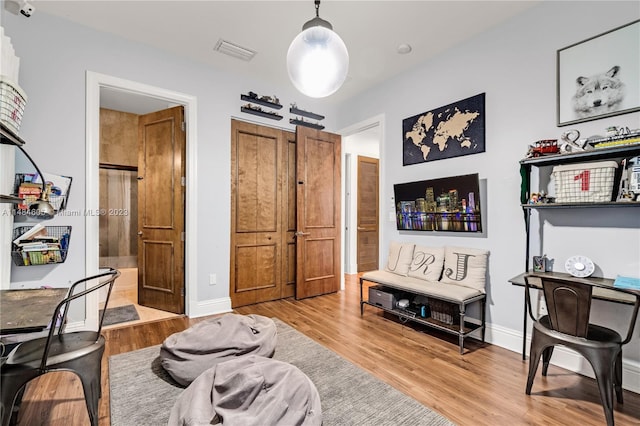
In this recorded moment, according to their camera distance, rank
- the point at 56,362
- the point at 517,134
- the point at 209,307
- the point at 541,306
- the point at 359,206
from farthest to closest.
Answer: the point at 359,206 < the point at 209,307 < the point at 517,134 < the point at 541,306 < the point at 56,362

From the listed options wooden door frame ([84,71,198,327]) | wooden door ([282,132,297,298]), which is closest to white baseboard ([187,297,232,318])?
wooden door frame ([84,71,198,327])

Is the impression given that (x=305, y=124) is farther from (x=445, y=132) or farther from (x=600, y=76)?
(x=600, y=76)

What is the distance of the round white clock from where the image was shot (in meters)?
2.19

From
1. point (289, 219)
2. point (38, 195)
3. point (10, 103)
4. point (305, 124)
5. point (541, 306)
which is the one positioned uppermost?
point (305, 124)

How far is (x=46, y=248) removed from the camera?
2.58 m

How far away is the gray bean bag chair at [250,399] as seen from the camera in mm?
1354

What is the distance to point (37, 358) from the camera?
146cm

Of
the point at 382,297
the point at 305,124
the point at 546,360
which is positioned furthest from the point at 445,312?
the point at 305,124

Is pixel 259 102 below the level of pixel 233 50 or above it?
below

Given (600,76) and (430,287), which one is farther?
(430,287)

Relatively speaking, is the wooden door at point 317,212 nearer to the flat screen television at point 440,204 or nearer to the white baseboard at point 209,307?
Result: the white baseboard at point 209,307

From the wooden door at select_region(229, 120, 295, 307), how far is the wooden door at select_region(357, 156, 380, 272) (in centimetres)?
219

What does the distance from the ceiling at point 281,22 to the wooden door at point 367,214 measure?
2916 mm

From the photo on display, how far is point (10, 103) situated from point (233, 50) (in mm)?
2116
